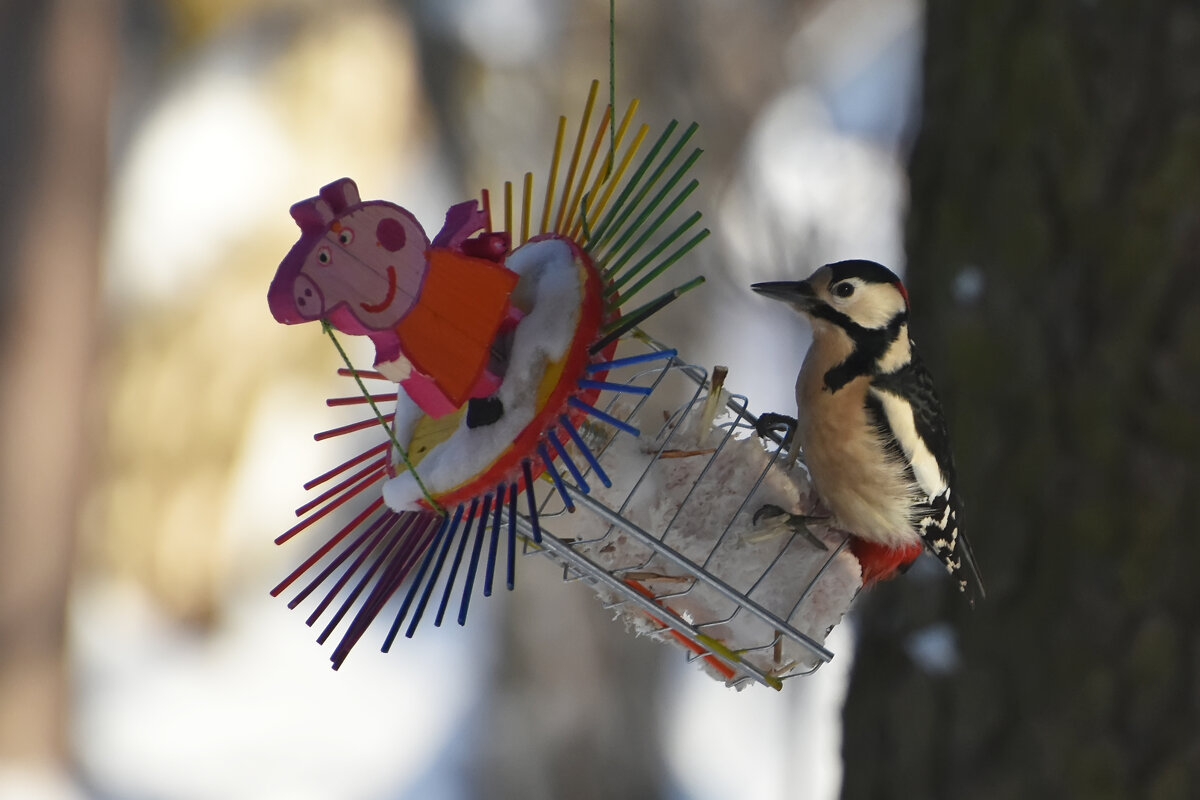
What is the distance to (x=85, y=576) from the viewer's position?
2.14m

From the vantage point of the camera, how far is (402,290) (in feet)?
1.90

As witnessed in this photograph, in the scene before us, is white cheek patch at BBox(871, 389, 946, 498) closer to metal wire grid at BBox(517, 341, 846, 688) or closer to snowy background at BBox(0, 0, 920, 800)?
metal wire grid at BBox(517, 341, 846, 688)

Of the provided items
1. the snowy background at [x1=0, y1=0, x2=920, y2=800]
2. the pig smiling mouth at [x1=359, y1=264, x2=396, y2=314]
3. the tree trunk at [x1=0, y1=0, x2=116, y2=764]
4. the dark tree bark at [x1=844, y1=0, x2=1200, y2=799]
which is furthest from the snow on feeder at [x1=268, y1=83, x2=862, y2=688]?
the tree trunk at [x1=0, y1=0, x2=116, y2=764]

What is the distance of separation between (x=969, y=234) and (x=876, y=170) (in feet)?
2.78

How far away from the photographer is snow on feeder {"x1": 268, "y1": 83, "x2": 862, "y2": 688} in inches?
22.7

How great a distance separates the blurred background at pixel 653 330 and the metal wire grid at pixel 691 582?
64 cm

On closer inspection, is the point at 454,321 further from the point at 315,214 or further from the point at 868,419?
the point at 868,419

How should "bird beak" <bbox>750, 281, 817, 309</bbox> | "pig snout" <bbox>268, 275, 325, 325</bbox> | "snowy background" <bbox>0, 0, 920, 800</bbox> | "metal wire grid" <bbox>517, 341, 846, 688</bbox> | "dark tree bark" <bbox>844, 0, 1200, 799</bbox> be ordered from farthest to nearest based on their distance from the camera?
"snowy background" <bbox>0, 0, 920, 800</bbox>, "dark tree bark" <bbox>844, 0, 1200, 799</bbox>, "bird beak" <bbox>750, 281, 817, 309</bbox>, "metal wire grid" <bbox>517, 341, 846, 688</bbox>, "pig snout" <bbox>268, 275, 325, 325</bbox>

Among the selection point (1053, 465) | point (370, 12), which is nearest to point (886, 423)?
point (1053, 465)

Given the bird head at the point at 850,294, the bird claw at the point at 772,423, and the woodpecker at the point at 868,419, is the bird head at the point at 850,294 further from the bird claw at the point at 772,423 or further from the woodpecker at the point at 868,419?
the bird claw at the point at 772,423

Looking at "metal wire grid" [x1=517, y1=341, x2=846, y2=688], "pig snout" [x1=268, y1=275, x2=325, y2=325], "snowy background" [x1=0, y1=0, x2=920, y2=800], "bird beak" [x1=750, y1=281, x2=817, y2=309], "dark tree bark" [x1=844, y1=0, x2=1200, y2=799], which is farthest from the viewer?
"snowy background" [x1=0, y1=0, x2=920, y2=800]

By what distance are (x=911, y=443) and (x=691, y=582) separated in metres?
Result: 0.25

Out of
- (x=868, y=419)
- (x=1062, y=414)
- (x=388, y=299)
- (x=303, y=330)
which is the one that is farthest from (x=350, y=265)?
(x=303, y=330)

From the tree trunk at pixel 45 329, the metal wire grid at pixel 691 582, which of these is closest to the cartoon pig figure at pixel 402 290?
the metal wire grid at pixel 691 582
